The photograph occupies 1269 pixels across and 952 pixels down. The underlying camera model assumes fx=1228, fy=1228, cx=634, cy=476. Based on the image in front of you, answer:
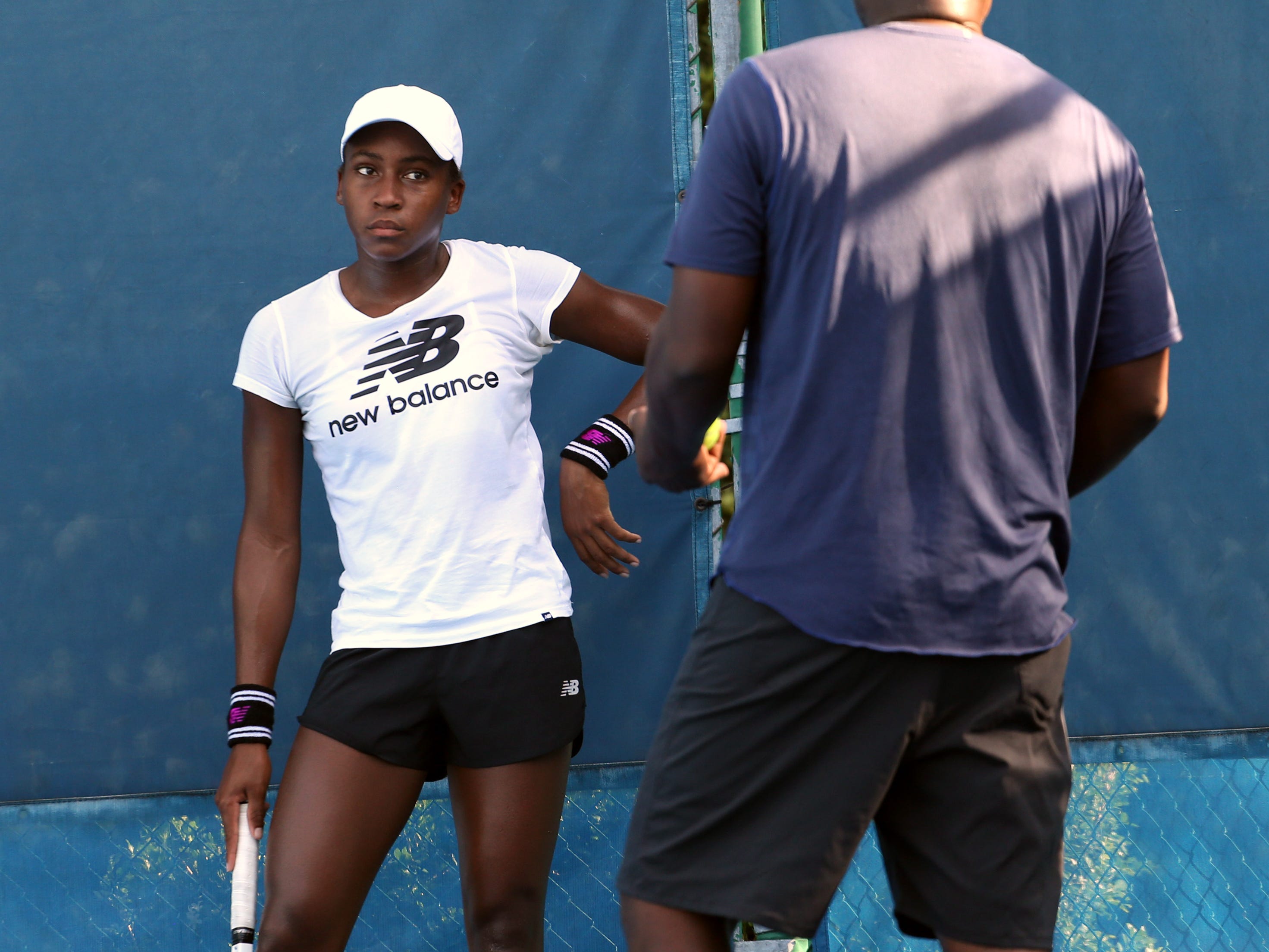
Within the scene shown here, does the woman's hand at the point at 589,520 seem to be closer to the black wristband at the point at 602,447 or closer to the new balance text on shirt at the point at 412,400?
the black wristband at the point at 602,447

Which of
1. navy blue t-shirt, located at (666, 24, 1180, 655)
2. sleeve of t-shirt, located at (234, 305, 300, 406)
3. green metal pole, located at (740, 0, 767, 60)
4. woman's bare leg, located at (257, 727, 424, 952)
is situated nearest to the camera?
navy blue t-shirt, located at (666, 24, 1180, 655)

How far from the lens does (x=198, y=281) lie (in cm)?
298

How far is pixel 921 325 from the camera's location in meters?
1.23

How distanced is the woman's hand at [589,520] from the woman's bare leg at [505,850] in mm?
384

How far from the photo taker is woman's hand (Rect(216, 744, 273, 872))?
221 centimetres

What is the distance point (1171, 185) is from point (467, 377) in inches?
74.3

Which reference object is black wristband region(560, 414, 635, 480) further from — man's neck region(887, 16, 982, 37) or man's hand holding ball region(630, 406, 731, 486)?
man's neck region(887, 16, 982, 37)

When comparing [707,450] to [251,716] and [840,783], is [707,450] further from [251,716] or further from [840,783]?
[251,716]

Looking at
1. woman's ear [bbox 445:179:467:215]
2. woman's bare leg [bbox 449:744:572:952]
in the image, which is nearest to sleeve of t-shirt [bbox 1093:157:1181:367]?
woman's bare leg [bbox 449:744:572:952]

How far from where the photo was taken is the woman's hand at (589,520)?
2.21 meters

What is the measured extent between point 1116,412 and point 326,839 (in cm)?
147

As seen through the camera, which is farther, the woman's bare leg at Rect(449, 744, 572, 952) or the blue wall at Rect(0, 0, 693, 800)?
the blue wall at Rect(0, 0, 693, 800)

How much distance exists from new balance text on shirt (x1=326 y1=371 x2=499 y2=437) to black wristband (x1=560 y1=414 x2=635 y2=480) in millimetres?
206

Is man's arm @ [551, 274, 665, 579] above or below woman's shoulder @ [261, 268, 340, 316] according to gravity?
below
